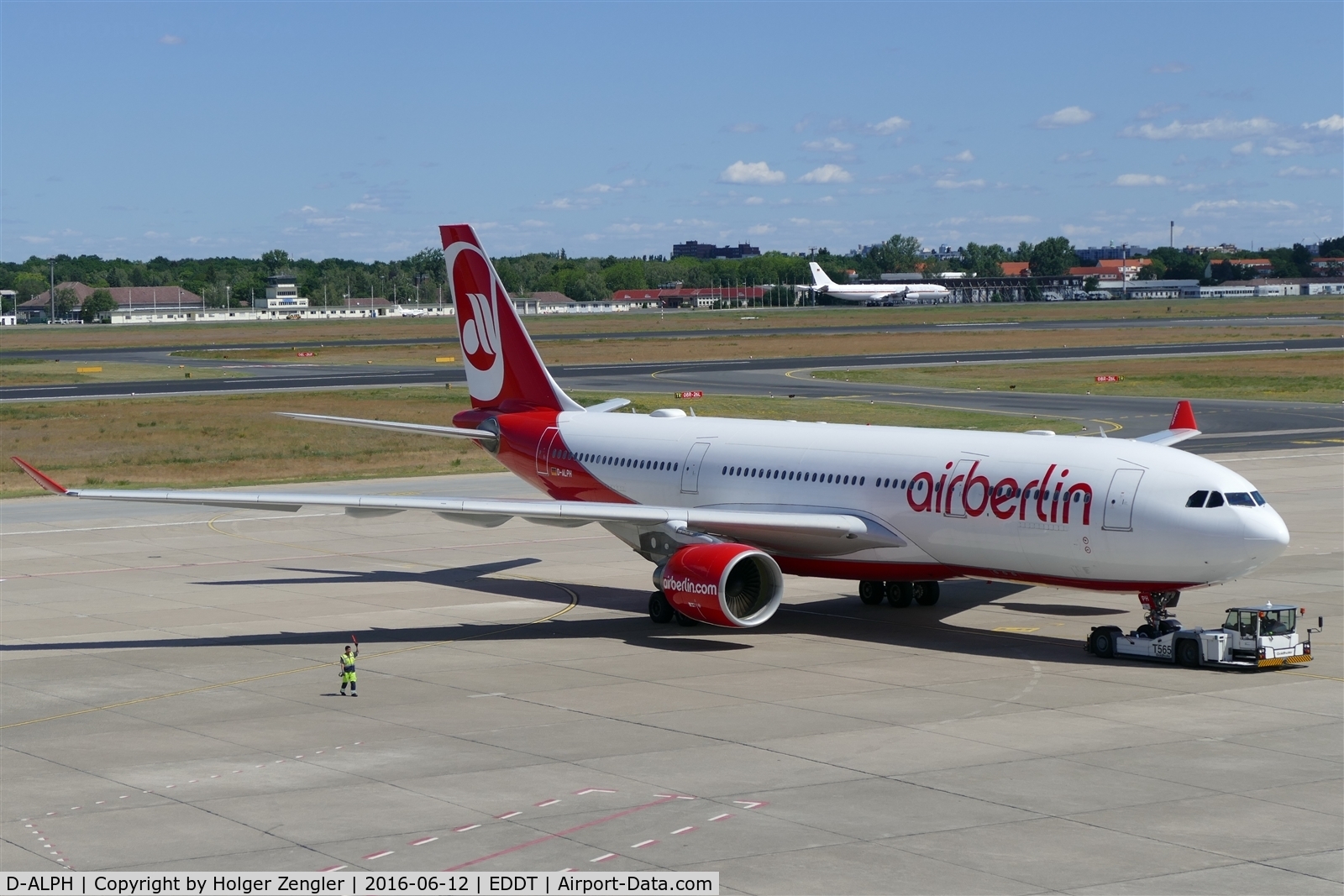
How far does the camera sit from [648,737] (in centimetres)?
2528

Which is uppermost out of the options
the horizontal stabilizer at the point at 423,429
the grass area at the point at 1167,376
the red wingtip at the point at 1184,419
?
the grass area at the point at 1167,376

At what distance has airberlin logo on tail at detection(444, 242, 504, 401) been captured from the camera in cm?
4375

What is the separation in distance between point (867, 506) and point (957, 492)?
8.05 ft

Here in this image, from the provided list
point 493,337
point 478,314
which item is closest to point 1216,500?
point 493,337

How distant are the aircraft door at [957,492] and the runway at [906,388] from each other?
39.1 meters

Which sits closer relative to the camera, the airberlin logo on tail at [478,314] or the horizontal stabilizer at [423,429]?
the horizontal stabilizer at [423,429]

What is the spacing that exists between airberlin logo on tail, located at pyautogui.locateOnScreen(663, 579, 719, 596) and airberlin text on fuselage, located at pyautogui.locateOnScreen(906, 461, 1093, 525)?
481 centimetres

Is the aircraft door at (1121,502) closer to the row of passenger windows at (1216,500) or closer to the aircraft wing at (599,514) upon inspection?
the row of passenger windows at (1216,500)

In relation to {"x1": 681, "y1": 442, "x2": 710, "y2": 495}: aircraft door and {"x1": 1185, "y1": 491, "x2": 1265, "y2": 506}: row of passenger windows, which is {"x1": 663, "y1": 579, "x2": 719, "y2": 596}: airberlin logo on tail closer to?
{"x1": 681, "y1": 442, "x2": 710, "y2": 495}: aircraft door

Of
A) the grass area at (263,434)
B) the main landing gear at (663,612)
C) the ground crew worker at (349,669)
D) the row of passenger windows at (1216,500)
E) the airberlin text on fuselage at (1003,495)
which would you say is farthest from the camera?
the grass area at (263,434)

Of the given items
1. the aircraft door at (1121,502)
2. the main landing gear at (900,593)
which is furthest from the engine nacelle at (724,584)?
the aircraft door at (1121,502)

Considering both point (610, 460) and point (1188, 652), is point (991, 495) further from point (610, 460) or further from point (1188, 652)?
point (610, 460)

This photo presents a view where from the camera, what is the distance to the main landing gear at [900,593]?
3753cm

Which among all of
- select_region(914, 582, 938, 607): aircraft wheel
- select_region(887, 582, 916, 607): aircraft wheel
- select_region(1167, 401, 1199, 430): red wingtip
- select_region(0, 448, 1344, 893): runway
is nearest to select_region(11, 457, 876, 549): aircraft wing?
select_region(0, 448, 1344, 893): runway
